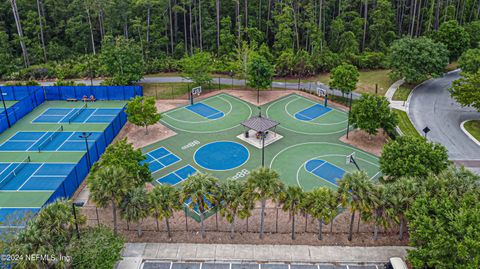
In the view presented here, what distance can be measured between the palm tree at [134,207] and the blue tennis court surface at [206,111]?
2394 centimetres

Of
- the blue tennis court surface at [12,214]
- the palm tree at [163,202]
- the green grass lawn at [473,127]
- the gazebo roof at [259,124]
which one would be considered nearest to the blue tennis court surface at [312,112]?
the gazebo roof at [259,124]

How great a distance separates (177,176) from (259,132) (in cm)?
1147

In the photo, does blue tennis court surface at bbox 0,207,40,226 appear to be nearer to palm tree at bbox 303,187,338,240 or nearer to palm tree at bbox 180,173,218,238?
palm tree at bbox 180,173,218,238

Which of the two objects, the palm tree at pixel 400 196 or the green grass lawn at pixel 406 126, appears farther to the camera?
the green grass lawn at pixel 406 126

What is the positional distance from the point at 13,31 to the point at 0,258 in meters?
70.0

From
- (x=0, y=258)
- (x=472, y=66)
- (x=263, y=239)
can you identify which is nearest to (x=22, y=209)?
(x=0, y=258)

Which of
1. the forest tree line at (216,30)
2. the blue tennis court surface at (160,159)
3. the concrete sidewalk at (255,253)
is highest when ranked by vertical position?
the forest tree line at (216,30)

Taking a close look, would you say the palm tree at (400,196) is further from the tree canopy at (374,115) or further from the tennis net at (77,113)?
the tennis net at (77,113)

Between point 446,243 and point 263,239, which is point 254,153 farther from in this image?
point 446,243

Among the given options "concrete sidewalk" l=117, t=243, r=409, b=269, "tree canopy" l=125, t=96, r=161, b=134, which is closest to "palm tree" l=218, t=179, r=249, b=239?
"concrete sidewalk" l=117, t=243, r=409, b=269

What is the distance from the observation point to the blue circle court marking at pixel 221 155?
40969 mm

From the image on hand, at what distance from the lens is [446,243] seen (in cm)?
2364

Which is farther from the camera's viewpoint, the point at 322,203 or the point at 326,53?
the point at 326,53

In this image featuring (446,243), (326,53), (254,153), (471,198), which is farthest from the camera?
(326,53)
